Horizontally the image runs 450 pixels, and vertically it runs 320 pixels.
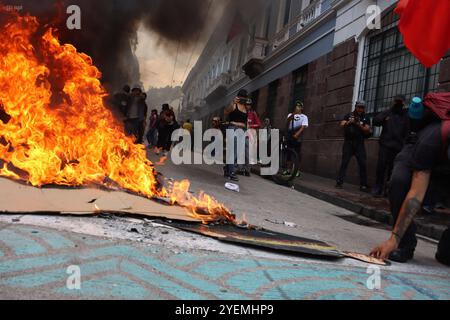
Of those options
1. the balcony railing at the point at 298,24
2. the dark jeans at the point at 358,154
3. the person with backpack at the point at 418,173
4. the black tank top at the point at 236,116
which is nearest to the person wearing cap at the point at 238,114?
the black tank top at the point at 236,116

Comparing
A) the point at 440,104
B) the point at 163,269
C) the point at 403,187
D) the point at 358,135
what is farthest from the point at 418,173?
the point at 358,135

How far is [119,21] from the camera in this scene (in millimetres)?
6422

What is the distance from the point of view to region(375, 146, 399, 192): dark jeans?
7586 mm

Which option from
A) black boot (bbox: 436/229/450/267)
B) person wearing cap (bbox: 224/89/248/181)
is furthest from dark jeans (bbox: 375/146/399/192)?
black boot (bbox: 436/229/450/267)

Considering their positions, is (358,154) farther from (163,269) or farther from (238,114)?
(163,269)

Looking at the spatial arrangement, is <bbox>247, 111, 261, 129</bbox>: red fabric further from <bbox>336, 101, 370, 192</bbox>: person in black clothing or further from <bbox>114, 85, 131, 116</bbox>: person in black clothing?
<bbox>114, 85, 131, 116</bbox>: person in black clothing

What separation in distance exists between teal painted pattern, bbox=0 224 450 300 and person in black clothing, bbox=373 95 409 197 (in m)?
4.67

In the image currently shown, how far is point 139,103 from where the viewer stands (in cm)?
1074

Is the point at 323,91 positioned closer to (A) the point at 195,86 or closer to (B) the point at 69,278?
(B) the point at 69,278

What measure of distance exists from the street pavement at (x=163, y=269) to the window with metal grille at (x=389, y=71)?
5766 mm

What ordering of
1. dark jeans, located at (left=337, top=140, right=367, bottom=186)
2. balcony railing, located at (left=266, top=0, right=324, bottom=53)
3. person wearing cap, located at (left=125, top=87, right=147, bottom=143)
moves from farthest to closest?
balcony railing, located at (left=266, top=0, right=324, bottom=53), person wearing cap, located at (left=125, top=87, right=147, bottom=143), dark jeans, located at (left=337, top=140, right=367, bottom=186)

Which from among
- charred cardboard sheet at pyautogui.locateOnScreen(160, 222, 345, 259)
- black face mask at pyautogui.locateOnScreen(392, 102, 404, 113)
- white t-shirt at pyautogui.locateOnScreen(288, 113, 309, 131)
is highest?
black face mask at pyautogui.locateOnScreen(392, 102, 404, 113)

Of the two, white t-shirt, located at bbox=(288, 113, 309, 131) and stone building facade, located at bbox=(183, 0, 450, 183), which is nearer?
stone building facade, located at bbox=(183, 0, 450, 183)
